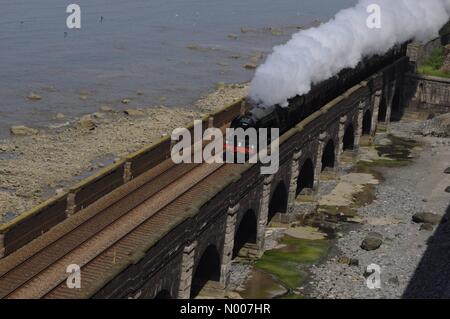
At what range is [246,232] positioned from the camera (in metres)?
46.1

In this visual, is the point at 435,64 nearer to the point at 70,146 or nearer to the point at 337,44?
the point at 337,44

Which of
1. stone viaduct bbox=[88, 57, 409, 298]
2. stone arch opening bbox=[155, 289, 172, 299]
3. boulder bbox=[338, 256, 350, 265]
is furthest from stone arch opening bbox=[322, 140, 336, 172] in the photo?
stone arch opening bbox=[155, 289, 172, 299]

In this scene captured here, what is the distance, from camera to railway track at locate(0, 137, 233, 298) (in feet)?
102

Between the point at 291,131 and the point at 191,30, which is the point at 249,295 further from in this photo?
the point at 191,30

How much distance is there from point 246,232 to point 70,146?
1095 inches

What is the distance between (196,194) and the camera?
1593 inches

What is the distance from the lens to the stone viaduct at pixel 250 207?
3200 cm

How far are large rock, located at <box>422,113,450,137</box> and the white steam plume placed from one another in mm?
8747

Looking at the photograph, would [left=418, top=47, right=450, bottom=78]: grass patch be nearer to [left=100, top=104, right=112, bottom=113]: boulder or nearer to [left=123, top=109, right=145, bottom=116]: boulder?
[left=123, top=109, right=145, bottom=116]: boulder

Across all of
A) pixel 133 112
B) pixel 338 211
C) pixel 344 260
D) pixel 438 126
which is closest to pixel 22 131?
pixel 133 112

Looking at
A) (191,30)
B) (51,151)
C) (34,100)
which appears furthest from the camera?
(191,30)

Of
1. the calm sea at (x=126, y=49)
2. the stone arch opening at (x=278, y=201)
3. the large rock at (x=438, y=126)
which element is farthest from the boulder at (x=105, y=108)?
the stone arch opening at (x=278, y=201)

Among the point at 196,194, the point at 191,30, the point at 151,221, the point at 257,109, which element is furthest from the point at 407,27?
the point at 191,30

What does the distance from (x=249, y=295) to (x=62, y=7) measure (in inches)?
4306
